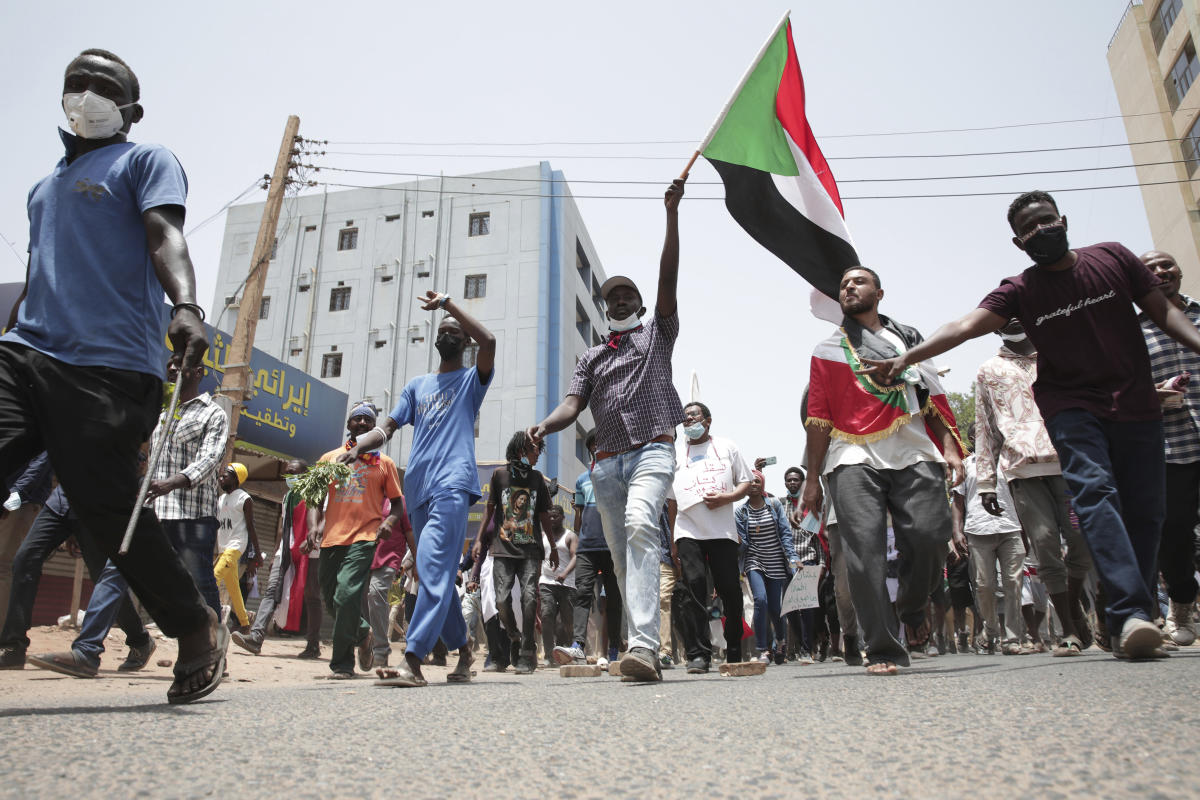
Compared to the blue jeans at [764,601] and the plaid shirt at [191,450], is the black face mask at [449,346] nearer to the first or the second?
A: the plaid shirt at [191,450]

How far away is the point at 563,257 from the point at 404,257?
6793 millimetres

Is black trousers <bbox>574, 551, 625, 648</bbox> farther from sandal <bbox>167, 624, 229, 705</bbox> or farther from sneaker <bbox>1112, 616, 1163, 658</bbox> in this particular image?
sandal <bbox>167, 624, 229, 705</bbox>

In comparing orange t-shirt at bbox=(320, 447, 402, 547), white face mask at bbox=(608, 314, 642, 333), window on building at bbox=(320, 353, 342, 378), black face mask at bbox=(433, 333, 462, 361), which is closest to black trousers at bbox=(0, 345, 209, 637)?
black face mask at bbox=(433, 333, 462, 361)

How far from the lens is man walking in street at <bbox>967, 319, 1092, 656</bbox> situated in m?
5.82

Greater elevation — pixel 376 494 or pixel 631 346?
pixel 631 346

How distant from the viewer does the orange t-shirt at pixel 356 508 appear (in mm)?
6281

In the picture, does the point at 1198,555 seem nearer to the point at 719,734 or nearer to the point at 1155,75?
the point at 719,734

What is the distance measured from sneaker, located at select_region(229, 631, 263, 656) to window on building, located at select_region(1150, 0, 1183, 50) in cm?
3147

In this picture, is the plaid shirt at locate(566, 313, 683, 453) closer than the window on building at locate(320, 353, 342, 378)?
Yes

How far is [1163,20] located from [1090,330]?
104 feet

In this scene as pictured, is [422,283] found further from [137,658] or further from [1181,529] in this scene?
[1181,529]

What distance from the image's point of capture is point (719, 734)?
6.45ft

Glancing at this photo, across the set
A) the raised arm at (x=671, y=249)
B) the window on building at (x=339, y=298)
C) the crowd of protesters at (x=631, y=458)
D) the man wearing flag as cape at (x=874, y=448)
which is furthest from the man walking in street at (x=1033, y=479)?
the window on building at (x=339, y=298)

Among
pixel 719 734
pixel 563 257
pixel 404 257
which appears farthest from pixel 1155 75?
pixel 719 734
